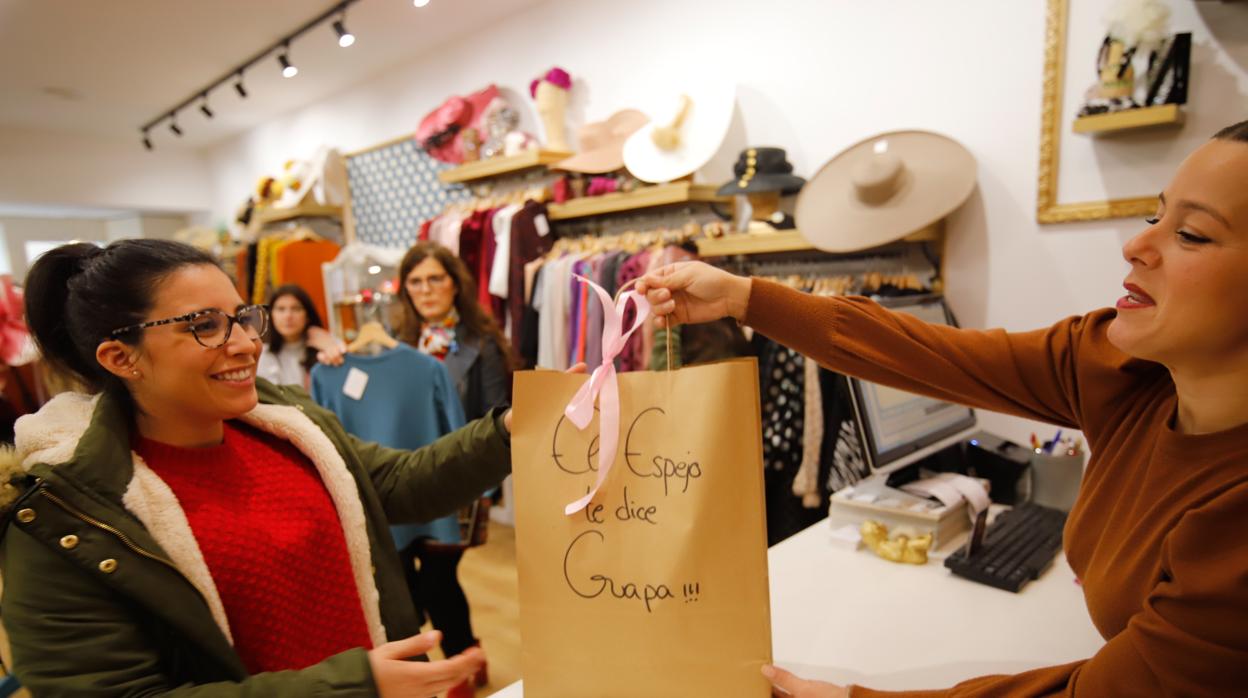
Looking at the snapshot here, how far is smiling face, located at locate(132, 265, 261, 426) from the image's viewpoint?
929 millimetres

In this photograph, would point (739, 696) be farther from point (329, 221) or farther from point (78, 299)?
point (329, 221)

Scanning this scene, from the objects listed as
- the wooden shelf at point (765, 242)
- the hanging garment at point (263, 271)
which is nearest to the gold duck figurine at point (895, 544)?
the wooden shelf at point (765, 242)

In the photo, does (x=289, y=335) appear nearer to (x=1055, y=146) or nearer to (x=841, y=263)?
(x=841, y=263)

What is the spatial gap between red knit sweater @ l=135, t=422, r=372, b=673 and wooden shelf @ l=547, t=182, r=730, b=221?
2064 mm

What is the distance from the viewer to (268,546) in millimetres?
950

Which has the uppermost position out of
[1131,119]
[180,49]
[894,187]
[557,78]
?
[180,49]

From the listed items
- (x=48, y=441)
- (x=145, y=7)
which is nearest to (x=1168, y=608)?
(x=48, y=441)

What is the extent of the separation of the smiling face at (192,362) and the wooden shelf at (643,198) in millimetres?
2064

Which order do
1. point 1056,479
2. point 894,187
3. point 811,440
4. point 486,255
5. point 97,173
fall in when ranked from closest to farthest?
point 1056,479 < point 894,187 < point 811,440 < point 486,255 < point 97,173

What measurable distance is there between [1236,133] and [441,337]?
2373 mm

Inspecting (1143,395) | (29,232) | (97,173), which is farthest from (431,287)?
(29,232)

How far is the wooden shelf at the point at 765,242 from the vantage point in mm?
2316

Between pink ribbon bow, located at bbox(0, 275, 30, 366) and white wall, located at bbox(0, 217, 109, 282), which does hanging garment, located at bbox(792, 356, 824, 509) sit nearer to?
pink ribbon bow, located at bbox(0, 275, 30, 366)

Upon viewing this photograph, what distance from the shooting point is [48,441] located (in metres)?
0.85
